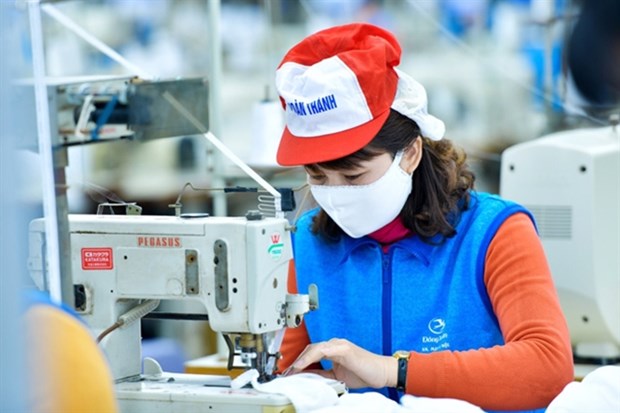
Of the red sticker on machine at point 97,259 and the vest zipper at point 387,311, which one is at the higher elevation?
the red sticker on machine at point 97,259

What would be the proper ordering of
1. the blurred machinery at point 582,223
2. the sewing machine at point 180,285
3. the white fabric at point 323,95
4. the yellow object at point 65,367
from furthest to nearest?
the blurred machinery at point 582,223 → the white fabric at point 323,95 → the sewing machine at point 180,285 → the yellow object at point 65,367

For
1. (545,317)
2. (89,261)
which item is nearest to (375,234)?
(545,317)

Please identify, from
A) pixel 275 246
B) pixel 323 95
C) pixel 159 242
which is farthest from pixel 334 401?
pixel 323 95

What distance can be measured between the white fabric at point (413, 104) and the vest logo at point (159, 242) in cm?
44

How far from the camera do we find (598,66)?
3.31 m

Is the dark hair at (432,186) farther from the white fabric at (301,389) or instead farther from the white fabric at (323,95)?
the white fabric at (301,389)

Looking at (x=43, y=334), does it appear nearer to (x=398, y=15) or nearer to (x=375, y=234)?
(x=375, y=234)

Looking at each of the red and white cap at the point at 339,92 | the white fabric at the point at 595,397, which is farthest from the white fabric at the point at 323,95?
the white fabric at the point at 595,397

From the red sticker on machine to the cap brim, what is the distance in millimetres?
331

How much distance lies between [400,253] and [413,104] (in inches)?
10.7

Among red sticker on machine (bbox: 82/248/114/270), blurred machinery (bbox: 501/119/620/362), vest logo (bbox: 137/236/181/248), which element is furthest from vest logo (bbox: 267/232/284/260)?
→ blurred machinery (bbox: 501/119/620/362)

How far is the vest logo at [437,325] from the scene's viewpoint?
1974mm

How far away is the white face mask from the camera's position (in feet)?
6.25

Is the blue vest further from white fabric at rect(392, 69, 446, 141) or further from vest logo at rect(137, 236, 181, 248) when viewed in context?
vest logo at rect(137, 236, 181, 248)
